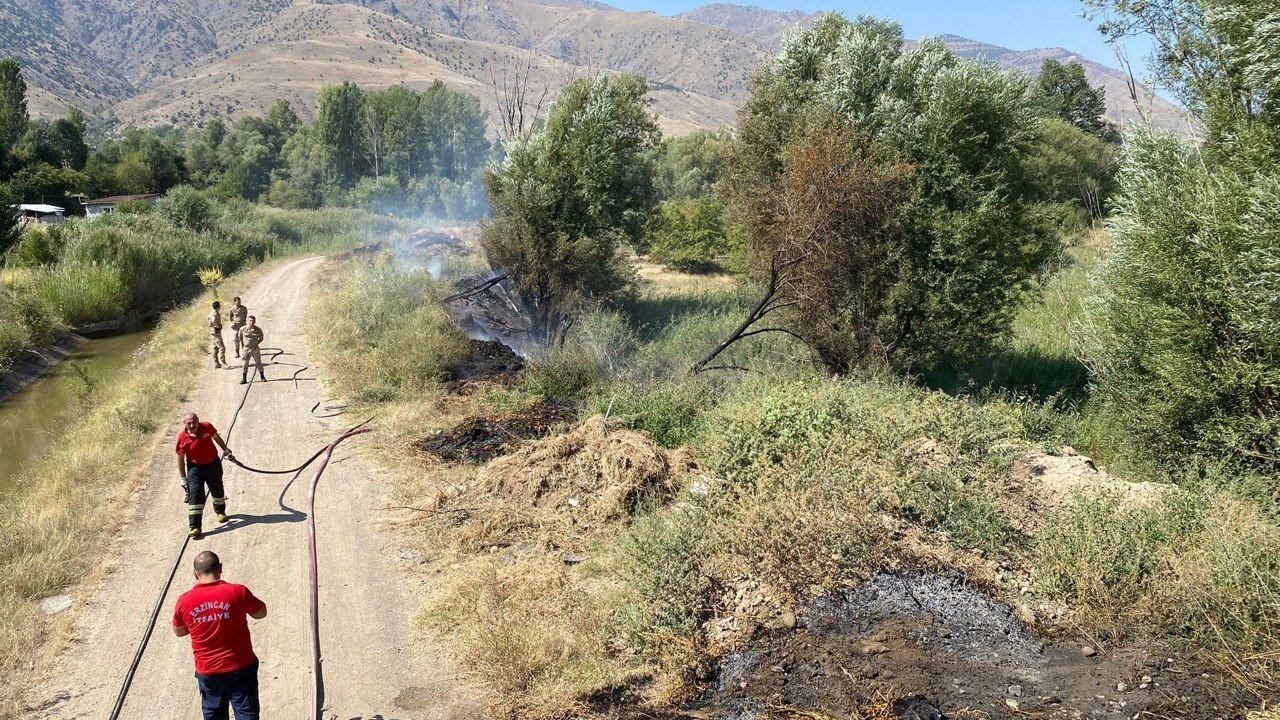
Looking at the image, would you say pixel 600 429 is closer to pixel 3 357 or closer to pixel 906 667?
pixel 906 667

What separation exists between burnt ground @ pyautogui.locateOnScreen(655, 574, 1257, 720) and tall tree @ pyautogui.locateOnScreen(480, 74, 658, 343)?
1654 cm

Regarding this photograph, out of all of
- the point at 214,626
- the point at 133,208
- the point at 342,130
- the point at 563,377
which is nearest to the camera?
the point at 214,626

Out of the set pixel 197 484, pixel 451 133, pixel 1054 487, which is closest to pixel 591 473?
pixel 197 484

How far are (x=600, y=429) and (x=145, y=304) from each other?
3094cm

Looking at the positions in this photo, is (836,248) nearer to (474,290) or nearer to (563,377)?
(563,377)

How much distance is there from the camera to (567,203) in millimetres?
25344

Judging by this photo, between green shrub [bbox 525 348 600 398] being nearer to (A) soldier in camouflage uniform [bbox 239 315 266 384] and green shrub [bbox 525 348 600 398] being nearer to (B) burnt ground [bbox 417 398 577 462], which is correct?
→ (B) burnt ground [bbox 417 398 577 462]

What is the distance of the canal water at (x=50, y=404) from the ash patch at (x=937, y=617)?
15.4 metres

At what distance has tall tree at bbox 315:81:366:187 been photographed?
80000 mm

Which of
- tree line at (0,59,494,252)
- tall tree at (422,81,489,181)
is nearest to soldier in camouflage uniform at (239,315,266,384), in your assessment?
tree line at (0,59,494,252)

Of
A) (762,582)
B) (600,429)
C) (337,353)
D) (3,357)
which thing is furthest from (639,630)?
(3,357)

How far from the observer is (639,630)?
7.06 m

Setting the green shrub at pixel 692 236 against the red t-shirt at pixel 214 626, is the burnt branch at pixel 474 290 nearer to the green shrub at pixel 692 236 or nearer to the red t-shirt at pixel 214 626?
the green shrub at pixel 692 236

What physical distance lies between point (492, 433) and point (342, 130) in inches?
3151
